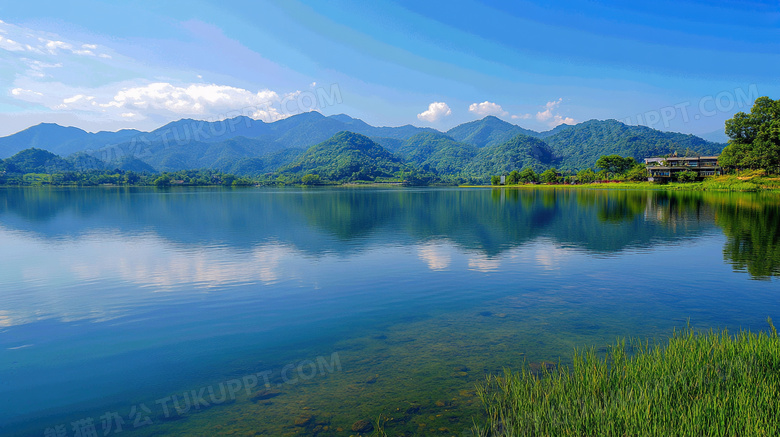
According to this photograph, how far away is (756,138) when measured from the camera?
314ft

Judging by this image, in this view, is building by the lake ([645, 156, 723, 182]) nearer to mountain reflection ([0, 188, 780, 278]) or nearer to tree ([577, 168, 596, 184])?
tree ([577, 168, 596, 184])

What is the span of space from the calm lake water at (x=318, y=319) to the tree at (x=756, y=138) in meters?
84.4

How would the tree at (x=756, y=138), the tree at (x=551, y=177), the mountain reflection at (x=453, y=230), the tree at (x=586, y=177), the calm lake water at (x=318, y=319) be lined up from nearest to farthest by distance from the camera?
the calm lake water at (x=318, y=319) < the mountain reflection at (x=453, y=230) < the tree at (x=756, y=138) < the tree at (x=586, y=177) < the tree at (x=551, y=177)

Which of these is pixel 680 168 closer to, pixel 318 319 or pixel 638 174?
pixel 638 174

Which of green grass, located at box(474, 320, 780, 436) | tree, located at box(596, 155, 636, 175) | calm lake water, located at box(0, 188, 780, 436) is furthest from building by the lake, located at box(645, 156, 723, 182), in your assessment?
green grass, located at box(474, 320, 780, 436)

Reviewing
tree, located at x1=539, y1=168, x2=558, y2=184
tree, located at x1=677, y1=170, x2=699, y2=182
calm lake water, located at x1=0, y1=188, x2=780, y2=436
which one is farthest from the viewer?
tree, located at x1=539, y1=168, x2=558, y2=184

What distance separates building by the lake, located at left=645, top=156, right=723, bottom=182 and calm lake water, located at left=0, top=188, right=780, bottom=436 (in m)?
136

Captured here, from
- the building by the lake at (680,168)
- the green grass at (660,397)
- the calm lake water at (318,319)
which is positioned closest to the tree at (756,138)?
the building by the lake at (680,168)

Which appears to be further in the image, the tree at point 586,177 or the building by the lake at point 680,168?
the tree at point 586,177

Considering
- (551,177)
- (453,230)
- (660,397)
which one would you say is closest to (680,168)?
(551,177)

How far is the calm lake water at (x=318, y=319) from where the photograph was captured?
8.63m

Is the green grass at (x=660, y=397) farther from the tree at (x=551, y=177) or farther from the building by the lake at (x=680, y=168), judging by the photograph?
the tree at (x=551, y=177)

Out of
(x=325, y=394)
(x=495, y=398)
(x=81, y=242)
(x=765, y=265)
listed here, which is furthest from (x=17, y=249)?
(x=765, y=265)

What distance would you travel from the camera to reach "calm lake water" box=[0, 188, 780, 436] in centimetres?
863
